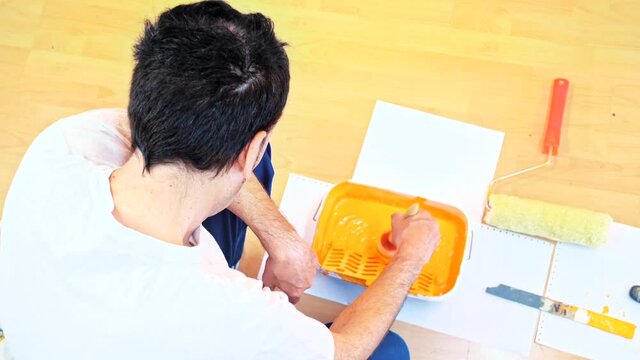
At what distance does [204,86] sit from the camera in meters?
0.53

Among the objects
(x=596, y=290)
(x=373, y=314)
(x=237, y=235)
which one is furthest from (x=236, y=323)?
(x=596, y=290)

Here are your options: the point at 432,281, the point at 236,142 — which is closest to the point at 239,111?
the point at 236,142

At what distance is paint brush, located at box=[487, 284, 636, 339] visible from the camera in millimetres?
993

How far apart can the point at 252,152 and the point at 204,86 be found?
0.09 meters

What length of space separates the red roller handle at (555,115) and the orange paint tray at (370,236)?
0.25m

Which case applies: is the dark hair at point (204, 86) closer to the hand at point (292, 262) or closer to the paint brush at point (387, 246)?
the hand at point (292, 262)

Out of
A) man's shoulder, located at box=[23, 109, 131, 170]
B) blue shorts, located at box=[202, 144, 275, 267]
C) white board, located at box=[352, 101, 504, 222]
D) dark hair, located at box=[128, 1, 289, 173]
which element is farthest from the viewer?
white board, located at box=[352, 101, 504, 222]

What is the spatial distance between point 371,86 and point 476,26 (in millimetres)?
259

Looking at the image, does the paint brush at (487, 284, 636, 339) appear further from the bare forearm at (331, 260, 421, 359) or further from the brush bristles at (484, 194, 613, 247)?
the bare forearm at (331, 260, 421, 359)

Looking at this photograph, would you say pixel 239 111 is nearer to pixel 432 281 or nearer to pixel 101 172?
pixel 101 172

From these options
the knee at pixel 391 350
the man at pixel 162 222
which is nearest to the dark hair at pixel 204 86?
the man at pixel 162 222

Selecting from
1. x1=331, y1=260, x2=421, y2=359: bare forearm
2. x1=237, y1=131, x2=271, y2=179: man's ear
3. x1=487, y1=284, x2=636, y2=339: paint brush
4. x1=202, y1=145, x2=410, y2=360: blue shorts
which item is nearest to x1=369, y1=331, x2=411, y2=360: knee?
x1=202, y1=145, x2=410, y2=360: blue shorts

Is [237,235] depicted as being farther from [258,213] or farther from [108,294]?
[108,294]

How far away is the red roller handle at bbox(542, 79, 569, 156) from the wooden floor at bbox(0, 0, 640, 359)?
19 millimetres
